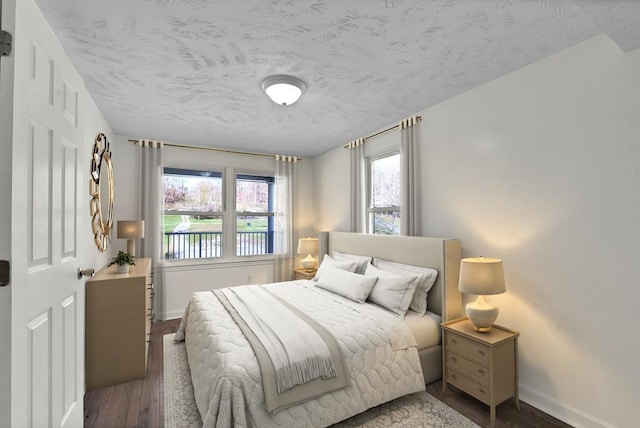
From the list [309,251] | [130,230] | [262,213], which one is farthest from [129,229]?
[309,251]

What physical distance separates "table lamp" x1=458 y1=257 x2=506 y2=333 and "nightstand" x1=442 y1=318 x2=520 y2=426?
0.10 m

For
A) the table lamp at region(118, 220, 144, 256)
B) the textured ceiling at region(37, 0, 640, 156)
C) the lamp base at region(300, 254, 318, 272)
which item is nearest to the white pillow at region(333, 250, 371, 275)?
the lamp base at region(300, 254, 318, 272)

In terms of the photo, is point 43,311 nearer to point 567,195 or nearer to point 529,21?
point 529,21

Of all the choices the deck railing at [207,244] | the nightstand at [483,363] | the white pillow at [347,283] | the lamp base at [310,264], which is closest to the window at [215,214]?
the deck railing at [207,244]

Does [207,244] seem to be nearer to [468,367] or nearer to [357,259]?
[357,259]

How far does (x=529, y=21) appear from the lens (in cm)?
176

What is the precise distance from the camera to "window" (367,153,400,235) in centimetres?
372

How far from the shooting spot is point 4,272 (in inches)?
40.6

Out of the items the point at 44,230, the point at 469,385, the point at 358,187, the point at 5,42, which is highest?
the point at 5,42

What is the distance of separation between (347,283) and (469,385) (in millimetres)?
1318

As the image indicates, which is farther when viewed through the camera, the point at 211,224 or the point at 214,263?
the point at 211,224

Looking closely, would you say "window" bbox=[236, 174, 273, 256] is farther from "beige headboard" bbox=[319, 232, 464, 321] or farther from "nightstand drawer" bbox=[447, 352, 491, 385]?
"nightstand drawer" bbox=[447, 352, 491, 385]

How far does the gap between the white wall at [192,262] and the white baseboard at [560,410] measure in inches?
144

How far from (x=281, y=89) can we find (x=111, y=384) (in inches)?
113
